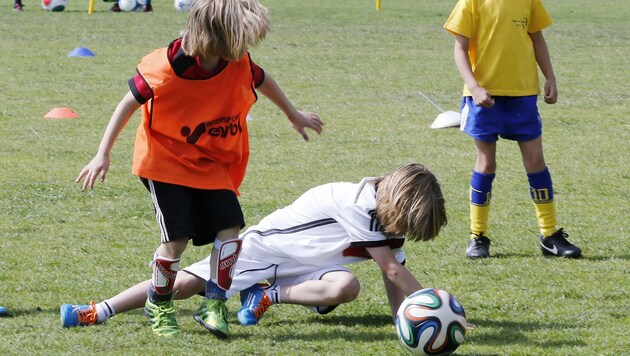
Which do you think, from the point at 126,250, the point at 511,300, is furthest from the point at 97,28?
the point at 511,300

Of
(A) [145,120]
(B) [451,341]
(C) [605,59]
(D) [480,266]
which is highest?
(A) [145,120]

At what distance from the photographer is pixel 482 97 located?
5609mm

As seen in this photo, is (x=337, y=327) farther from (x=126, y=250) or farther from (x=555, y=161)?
(x=555, y=161)

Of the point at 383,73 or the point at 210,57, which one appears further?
the point at 383,73

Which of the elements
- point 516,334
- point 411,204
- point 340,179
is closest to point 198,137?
point 411,204

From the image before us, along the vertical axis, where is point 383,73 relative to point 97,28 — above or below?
above

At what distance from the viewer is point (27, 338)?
4.33 meters

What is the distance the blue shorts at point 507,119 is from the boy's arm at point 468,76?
0.58ft

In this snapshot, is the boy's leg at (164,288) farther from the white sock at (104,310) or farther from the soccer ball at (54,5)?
the soccer ball at (54,5)

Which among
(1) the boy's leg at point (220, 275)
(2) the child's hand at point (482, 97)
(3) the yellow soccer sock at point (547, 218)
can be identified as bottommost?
(3) the yellow soccer sock at point (547, 218)

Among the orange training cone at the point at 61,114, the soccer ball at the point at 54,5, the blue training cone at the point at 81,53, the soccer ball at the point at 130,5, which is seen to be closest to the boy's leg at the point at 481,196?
the orange training cone at the point at 61,114

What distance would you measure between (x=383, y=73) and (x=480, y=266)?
8541mm

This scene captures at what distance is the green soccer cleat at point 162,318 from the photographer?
173 inches

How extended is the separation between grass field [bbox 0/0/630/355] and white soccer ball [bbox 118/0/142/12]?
510 centimetres
